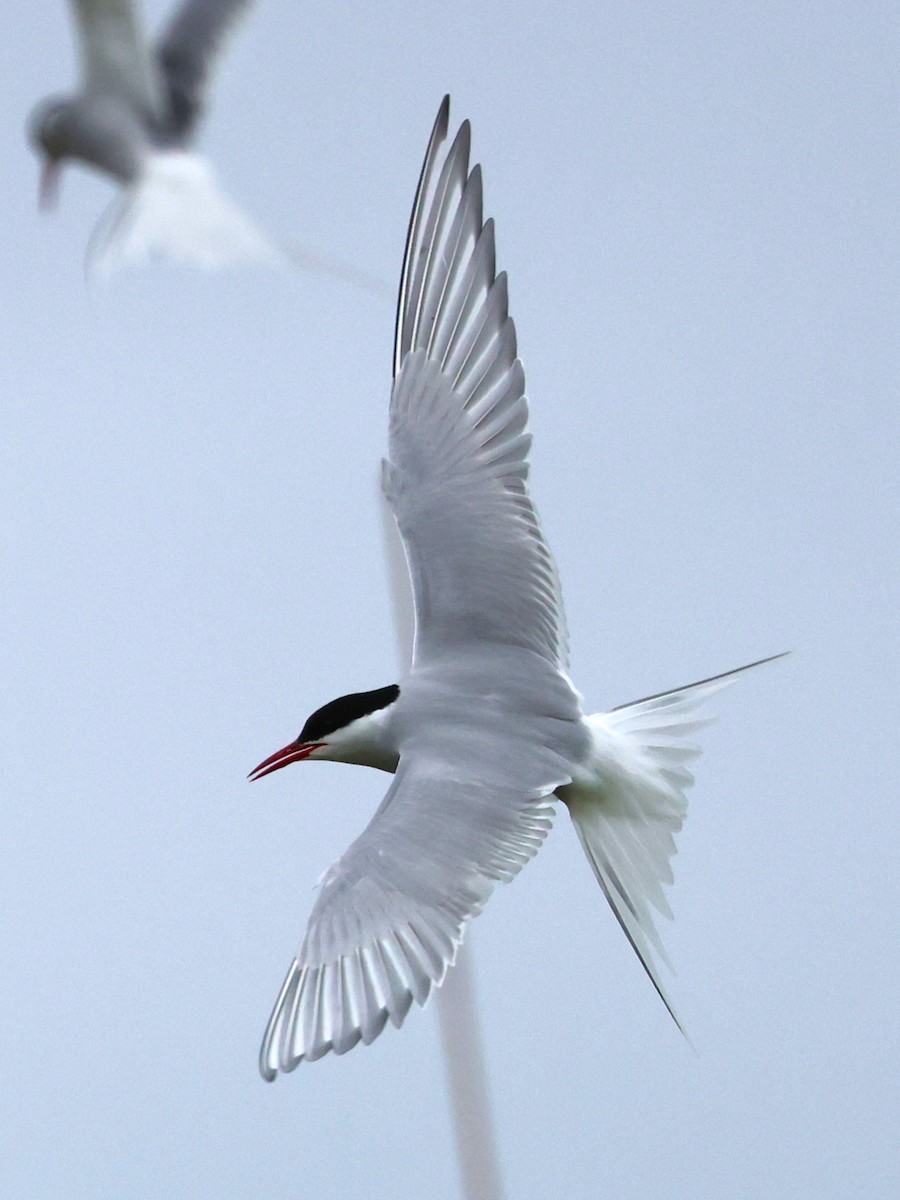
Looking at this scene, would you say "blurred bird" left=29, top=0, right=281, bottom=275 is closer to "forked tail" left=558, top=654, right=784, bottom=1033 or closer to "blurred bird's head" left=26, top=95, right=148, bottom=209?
"blurred bird's head" left=26, top=95, right=148, bottom=209

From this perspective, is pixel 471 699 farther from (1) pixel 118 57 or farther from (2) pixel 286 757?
(1) pixel 118 57

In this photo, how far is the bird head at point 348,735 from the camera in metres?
1.22

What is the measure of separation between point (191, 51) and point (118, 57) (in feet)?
0.53

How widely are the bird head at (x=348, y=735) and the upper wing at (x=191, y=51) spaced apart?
50 centimetres

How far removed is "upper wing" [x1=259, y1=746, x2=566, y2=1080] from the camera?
3.29 ft

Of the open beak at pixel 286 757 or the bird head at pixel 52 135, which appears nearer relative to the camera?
the bird head at pixel 52 135

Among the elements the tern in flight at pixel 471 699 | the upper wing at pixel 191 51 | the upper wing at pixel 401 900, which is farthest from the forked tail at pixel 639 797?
the upper wing at pixel 191 51

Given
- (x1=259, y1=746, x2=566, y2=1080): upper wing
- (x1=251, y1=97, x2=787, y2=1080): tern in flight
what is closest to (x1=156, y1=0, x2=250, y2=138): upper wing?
(x1=251, y1=97, x2=787, y2=1080): tern in flight

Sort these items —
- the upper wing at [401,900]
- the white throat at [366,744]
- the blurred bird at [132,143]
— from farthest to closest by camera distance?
1. the white throat at [366,744]
2. the upper wing at [401,900]
3. the blurred bird at [132,143]

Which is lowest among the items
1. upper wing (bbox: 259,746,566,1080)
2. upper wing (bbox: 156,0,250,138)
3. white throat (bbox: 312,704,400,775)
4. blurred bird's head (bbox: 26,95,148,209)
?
upper wing (bbox: 259,746,566,1080)

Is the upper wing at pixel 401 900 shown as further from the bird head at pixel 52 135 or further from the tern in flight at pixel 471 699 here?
the bird head at pixel 52 135

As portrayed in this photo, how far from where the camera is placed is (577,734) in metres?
1.20

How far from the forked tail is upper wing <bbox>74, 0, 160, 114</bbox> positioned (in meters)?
0.63

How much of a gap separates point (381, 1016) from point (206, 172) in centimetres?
54
